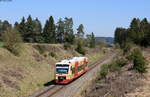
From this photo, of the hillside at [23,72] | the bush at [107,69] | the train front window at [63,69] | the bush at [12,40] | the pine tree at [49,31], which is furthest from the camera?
the pine tree at [49,31]

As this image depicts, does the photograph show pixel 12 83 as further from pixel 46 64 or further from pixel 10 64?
pixel 46 64

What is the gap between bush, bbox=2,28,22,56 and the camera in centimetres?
4169

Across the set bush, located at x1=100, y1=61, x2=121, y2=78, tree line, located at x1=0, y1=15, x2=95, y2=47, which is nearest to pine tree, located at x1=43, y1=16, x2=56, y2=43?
tree line, located at x1=0, y1=15, x2=95, y2=47

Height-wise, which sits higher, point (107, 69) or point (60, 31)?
point (60, 31)

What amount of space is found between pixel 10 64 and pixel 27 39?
55.2 meters

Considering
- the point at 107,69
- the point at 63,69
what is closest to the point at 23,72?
the point at 63,69

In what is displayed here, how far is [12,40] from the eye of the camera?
42406 mm

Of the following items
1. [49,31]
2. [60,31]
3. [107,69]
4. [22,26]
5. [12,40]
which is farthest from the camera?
[60,31]

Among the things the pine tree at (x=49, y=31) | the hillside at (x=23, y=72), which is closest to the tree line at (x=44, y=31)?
the pine tree at (x=49, y=31)

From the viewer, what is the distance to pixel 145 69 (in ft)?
83.9

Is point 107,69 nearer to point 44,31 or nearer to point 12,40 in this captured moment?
point 12,40

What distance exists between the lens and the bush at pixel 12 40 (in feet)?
137

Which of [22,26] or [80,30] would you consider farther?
[80,30]

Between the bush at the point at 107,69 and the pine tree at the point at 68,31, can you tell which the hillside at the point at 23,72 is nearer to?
the bush at the point at 107,69
